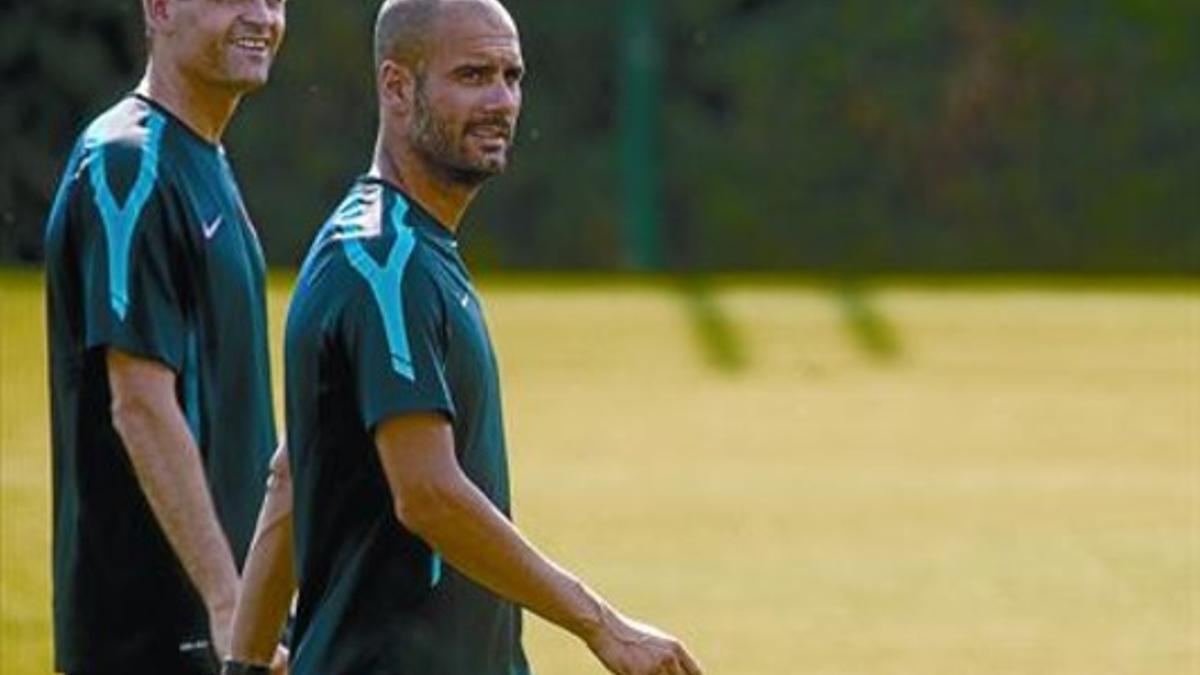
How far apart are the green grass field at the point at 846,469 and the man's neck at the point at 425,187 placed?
3607 mm

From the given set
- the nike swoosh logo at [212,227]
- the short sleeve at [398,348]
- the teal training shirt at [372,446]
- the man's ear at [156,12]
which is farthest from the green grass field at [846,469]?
the short sleeve at [398,348]

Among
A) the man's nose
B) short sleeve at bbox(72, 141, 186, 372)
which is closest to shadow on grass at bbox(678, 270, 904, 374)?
the man's nose

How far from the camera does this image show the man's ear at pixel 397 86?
4695 mm

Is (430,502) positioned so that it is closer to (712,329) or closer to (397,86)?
(397,86)

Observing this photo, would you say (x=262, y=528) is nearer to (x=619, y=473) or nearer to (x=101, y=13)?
(x=101, y=13)

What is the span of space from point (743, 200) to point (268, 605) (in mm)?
17463

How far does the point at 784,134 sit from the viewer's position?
22.2m

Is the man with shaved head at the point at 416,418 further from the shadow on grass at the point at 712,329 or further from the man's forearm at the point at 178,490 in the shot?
the shadow on grass at the point at 712,329

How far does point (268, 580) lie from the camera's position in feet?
15.9

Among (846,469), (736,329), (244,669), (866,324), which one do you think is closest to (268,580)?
(244,669)

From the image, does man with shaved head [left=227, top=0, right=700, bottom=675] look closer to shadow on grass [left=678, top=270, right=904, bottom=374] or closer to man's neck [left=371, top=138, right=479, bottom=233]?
man's neck [left=371, top=138, right=479, bottom=233]

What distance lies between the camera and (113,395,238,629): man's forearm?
5172 millimetres

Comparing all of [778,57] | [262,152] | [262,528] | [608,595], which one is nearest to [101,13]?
[608,595]

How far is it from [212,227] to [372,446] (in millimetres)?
837
